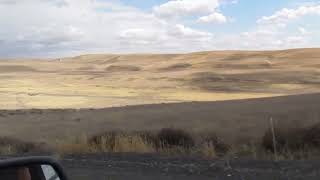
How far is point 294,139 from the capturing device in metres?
19.5

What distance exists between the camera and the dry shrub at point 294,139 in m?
19.1

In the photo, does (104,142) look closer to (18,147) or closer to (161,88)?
(18,147)

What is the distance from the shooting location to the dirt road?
1266 centimetres

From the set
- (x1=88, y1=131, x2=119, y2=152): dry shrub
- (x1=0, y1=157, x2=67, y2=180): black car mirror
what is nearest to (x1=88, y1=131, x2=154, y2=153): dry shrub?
(x1=88, y1=131, x2=119, y2=152): dry shrub

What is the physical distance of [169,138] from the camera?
22531 millimetres

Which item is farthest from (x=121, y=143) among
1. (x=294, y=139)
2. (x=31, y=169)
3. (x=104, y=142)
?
(x=31, y=169)

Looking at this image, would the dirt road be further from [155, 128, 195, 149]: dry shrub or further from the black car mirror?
the black car mirror

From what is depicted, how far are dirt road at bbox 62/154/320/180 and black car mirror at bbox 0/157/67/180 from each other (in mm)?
9548

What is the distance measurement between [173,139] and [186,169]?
28.1 ft

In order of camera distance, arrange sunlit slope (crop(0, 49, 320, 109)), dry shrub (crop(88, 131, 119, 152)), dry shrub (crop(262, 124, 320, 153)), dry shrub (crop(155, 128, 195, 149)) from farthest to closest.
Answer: sunlit slope (crop(0, 49, 320, 109)) < dry shrub (crop(155, 128, 195, 149)) < dry shrub (crop(88, 131, 119, 152)) < dry shrub (crop(262, 124, 320, 153))

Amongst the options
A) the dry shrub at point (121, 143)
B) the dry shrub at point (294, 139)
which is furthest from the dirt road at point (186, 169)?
the dry shrub at point (294, 139)

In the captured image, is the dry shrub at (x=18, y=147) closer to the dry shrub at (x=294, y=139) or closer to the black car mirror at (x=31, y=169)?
the dry shrub at (x=294, y=139)

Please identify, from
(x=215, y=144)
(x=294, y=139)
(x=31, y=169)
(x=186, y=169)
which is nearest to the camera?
(x=31, y=169)

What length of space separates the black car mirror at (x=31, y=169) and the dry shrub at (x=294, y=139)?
16246mm
